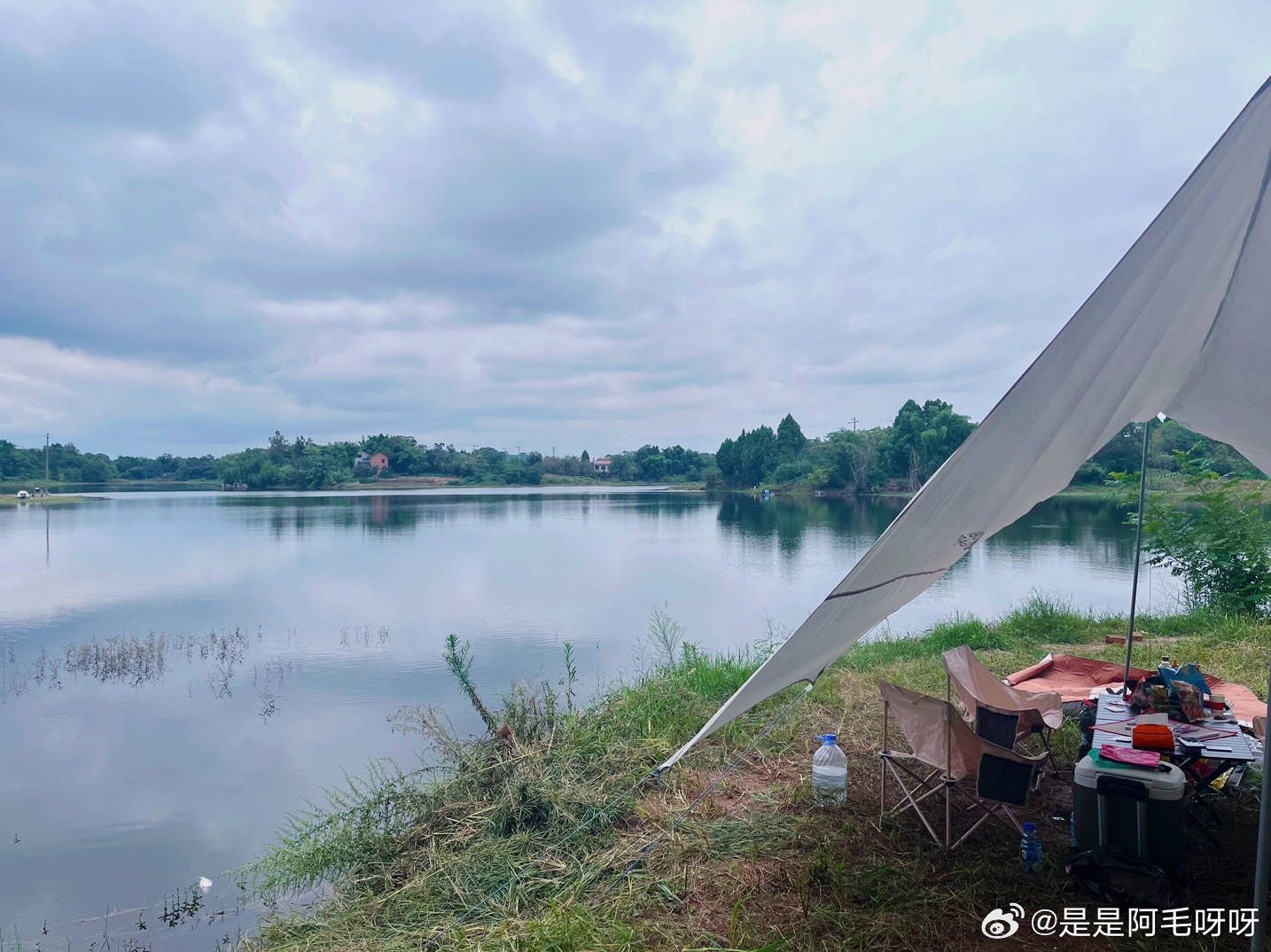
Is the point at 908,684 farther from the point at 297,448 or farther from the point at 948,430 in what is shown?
the point at 297,448

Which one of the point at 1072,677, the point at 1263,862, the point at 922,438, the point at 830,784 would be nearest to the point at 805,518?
the point at 922,438

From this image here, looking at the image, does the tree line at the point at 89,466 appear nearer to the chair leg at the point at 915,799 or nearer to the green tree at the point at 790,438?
the green tree at the point at 790,438

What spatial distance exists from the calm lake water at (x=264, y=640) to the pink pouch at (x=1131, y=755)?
4045 millimetres

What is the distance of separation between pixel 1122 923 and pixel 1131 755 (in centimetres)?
53

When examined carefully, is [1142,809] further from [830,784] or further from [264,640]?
[264,640]

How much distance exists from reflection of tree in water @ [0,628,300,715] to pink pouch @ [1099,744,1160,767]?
7.19 metres

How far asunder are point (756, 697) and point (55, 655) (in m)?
10.3

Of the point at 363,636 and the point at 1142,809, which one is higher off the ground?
the point at 1142,809

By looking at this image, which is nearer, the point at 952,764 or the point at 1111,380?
the point at 1111,380

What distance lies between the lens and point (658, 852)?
3.08m

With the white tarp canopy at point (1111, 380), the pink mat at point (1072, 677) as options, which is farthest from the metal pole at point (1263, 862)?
the pink mat at point (1072, 677)

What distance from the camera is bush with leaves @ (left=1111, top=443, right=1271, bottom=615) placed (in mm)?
7320

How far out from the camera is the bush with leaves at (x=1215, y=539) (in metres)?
7.32

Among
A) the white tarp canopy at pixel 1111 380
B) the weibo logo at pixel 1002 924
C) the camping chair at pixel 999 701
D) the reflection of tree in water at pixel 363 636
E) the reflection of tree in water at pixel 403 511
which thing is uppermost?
the white tarp canopy at pixel 1111 380
